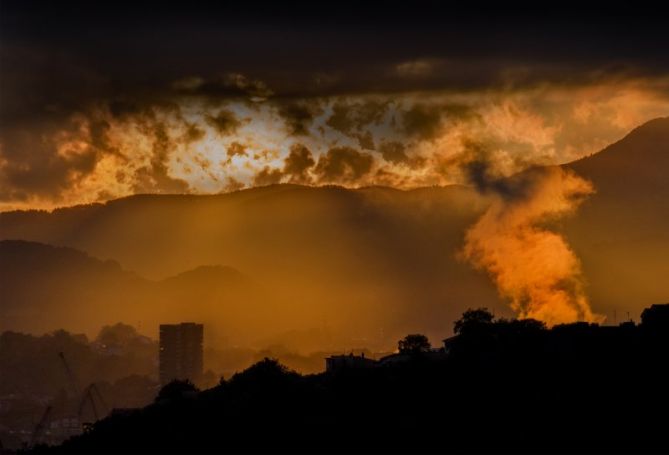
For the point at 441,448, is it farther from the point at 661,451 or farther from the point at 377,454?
the point at 661,451

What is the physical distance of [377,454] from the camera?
198 metres

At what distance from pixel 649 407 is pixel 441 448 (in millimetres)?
26583

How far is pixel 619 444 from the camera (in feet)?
608

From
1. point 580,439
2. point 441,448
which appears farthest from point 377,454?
point 580,439

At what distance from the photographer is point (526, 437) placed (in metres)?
194

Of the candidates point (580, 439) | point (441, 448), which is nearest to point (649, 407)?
point (580, 439)

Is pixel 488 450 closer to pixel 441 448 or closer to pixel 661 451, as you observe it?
pixel 441 448

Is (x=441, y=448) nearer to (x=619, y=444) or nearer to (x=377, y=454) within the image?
(x=377, y=454)

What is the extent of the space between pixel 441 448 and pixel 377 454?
7992 mm

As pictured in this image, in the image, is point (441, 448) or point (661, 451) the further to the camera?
point (441, 448)

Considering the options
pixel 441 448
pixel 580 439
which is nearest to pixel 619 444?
pixel 580 439

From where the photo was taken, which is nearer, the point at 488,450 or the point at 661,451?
the point at 661,451

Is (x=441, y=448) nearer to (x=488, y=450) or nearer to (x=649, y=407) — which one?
(x=488, y=450)

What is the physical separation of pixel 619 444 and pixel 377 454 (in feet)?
101
